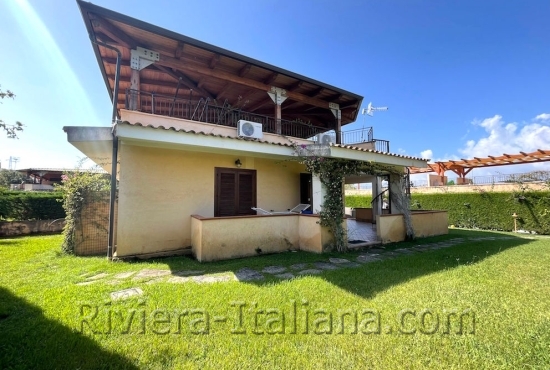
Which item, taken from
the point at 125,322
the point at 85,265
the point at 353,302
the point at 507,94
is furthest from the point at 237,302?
the point at 507,94

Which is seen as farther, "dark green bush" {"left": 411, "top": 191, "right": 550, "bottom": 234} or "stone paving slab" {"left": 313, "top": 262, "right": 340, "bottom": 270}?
"dark green bush" {"left": 411, "top": 191, "right": 550, "bottom": 234}

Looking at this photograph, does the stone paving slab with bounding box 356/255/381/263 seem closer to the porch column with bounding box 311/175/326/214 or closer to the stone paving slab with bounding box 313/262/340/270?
the stone paving slab with bounding box 313/262/340/270

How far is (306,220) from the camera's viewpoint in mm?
8508

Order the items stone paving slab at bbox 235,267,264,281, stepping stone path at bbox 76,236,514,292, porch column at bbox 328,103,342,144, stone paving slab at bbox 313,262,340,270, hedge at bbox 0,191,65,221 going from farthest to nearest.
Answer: hedge at bbox 0,191,65,221 < porch column at bbox 328,103,342,144 < stone paving slab at bbox 313,262,340,270 < stone paving slab at bbox 235,267,264,281 < stepping stone path at bbox 76,236,514,292

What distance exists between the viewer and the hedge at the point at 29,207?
1455 centimetres

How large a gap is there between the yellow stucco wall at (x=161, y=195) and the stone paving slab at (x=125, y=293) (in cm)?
311

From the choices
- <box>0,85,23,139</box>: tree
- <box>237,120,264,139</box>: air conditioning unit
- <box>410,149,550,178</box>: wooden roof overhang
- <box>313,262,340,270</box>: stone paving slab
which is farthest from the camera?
<box>410,149,550,178</box>: wooden roof overhang

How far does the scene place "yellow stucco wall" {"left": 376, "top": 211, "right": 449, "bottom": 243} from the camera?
32.0 ft

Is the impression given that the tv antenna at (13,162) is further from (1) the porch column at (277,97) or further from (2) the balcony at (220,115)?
(1) the porch column at (277,97)

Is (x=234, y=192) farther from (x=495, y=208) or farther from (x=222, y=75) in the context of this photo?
(x=495, y=208)

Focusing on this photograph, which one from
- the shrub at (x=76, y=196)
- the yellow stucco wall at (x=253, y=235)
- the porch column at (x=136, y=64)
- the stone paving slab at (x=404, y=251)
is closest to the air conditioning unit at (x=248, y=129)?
the yellow stucco wall at (x=253, y=235)

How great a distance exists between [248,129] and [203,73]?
2.92 m

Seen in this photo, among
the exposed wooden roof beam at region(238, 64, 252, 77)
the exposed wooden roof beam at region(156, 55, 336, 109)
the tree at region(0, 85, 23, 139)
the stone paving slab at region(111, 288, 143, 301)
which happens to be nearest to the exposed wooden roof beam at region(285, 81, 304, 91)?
the exposed wooden roof beam at region(156, 55, 336, 109)

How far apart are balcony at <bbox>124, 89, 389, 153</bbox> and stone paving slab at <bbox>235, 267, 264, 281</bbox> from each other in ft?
20.7
